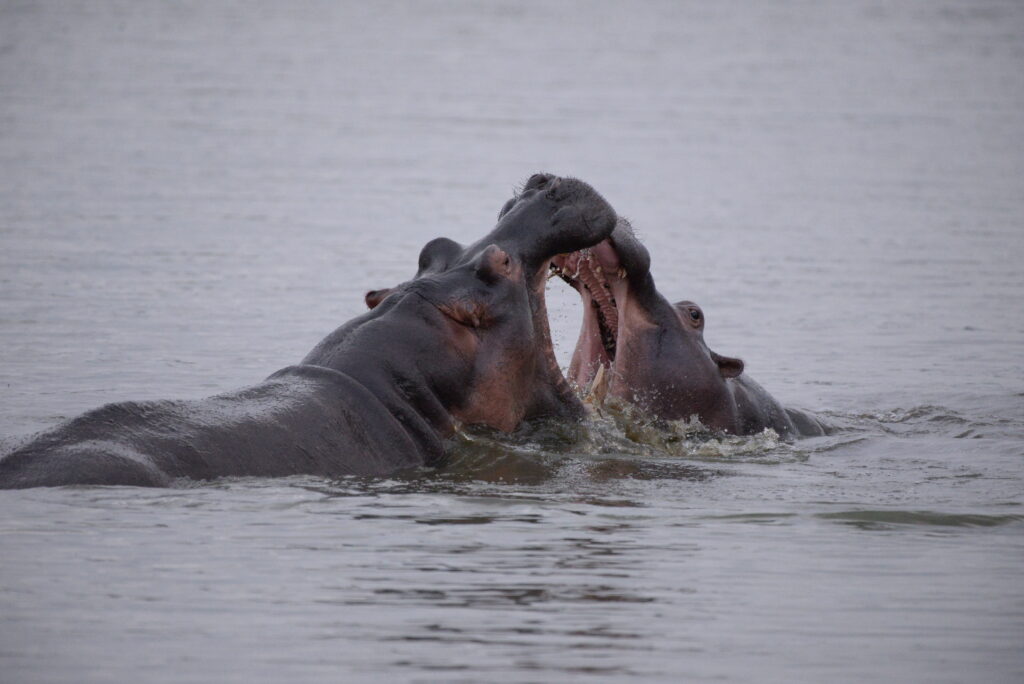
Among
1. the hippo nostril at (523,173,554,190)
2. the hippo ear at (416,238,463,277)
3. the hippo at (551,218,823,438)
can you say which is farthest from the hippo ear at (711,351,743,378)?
the hippo ear at (416,238,463,277)

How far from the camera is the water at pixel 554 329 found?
18.8 feet

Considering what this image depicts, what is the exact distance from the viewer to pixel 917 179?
2044 centimetres

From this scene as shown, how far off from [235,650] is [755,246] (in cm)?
1230

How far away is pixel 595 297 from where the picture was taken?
377 inches

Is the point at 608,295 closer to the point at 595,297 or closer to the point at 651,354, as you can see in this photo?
the point at 595,297

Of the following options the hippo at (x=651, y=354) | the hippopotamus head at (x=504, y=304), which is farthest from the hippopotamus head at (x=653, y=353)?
the hippopotamus head at (x=504, y=304)

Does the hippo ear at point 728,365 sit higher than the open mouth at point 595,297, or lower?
lower

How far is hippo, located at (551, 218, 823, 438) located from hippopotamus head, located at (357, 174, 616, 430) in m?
0.77

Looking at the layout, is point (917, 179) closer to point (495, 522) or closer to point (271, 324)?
point (271, 324)

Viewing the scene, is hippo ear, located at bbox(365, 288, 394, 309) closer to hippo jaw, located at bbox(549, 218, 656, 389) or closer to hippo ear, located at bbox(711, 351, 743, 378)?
hippo jaw, located at bbox(549, 218, 656, 389)

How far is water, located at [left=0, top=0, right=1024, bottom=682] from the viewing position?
5730 millimetres

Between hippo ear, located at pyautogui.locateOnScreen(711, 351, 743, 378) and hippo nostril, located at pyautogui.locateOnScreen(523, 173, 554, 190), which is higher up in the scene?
hippo nostril, located at pyautogui.locateOnScreen(523, 173, 554, 190)

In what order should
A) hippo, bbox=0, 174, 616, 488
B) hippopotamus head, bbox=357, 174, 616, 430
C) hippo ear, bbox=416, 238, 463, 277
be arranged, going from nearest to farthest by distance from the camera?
hippo, bbox=0, 174, 616, 488
hippopotamus head, bbox=357, 174, 616, 430
hippo ear, bbox=416, 238, 463, 277

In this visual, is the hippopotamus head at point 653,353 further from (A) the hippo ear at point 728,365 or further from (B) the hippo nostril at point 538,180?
(B) the hippo nostril at point 538,180
